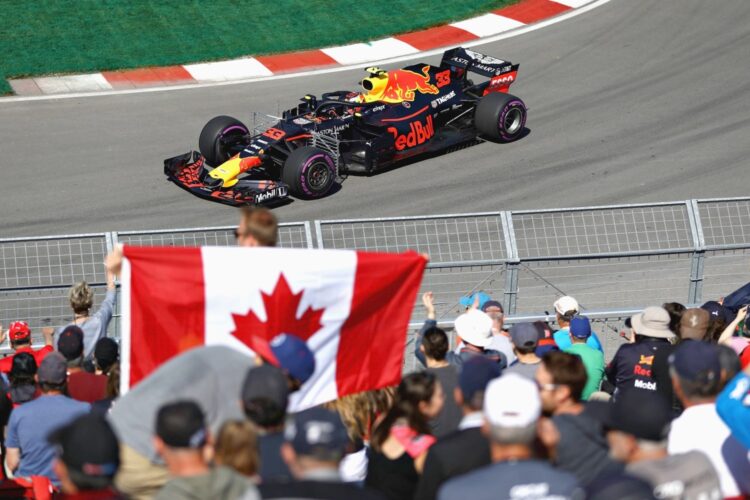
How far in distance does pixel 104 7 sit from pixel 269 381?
19154mm

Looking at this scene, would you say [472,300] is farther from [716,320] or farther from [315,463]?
[315,463]

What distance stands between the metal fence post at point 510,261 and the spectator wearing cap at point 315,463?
5.51 m

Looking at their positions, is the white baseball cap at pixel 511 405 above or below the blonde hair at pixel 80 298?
below

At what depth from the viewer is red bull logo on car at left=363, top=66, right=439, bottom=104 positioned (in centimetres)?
1550

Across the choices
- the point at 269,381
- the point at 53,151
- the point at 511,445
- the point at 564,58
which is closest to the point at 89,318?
the point at 269,381

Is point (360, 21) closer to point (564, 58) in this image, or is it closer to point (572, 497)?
point (564, 58)

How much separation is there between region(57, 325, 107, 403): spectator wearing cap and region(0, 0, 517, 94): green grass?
1339 cm

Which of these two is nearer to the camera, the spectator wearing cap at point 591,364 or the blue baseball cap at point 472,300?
the spectator wearing cap at point 591,364

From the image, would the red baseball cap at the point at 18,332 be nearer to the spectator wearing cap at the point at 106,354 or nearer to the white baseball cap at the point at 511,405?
the spectator wearing cap at the point at 106,354

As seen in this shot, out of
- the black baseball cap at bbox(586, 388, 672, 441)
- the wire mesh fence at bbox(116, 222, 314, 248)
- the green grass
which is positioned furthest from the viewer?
the green grass

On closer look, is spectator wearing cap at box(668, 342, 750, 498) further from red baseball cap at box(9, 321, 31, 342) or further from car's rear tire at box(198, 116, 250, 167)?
car's rear tire at box(198, 116, 250, 167)

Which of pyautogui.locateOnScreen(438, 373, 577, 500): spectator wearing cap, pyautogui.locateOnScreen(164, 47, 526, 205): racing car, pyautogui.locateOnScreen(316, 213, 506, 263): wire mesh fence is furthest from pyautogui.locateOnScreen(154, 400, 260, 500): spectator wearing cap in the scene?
Result: pyautogui.locateOnScreen(164, 47, 526, 205): racing car

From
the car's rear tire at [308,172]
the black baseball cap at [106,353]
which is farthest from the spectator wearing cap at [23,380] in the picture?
the car's rear tire at [308,172]

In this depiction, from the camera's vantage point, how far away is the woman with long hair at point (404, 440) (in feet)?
18.0
